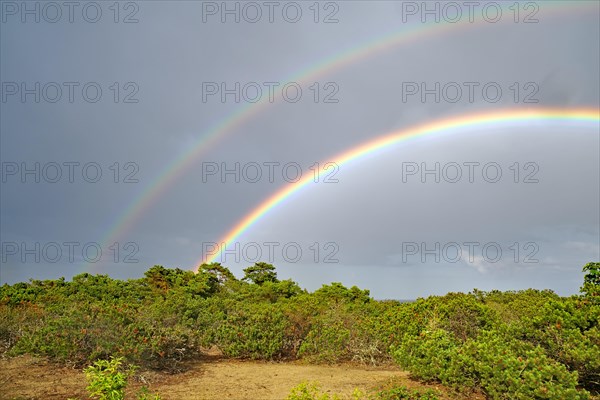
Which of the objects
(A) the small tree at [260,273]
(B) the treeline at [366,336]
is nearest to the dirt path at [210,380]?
(B) the treeline at [366,336]

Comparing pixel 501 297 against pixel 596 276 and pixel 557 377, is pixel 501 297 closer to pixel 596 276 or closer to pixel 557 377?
pixel 596 276

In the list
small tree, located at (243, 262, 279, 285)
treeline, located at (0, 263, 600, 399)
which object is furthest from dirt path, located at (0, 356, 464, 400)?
small tree, located at (243, 262, 279, 285)

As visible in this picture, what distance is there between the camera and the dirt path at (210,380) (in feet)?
32.4

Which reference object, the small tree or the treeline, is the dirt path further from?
the small tree

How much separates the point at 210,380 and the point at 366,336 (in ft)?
19.8

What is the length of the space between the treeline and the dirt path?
642 mm

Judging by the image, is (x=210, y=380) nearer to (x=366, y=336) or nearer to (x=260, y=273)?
(x=366, y=336)

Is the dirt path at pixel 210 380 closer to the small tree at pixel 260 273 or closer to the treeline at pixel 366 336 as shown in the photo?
the treeline at pixel 366 336

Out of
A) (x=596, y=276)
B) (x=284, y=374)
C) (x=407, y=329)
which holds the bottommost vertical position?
(x=284, y=374)

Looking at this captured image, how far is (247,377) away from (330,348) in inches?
156

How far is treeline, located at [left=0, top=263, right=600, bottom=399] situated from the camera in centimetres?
866

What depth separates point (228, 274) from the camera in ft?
133

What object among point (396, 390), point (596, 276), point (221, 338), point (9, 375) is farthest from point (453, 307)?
point (9, 375)

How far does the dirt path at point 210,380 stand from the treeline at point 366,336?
2.11 ft
